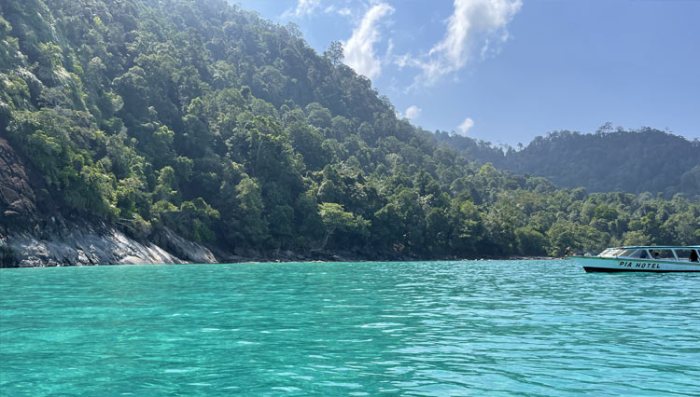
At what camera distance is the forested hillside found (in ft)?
256

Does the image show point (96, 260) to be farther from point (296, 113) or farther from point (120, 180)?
point (296, 113)

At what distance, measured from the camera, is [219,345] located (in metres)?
14.5

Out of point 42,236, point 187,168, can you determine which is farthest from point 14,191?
point 187,168

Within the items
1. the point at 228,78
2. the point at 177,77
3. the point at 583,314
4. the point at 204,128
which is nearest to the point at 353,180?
the point at 204,128

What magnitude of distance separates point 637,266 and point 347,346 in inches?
1671

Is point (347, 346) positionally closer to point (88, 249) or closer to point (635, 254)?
point (635, 254)

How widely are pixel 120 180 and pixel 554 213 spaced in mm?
137132

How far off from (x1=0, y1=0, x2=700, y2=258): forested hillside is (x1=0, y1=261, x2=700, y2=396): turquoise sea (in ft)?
186

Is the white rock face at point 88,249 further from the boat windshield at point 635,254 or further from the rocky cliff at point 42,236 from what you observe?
the boat windshield at point 635,254

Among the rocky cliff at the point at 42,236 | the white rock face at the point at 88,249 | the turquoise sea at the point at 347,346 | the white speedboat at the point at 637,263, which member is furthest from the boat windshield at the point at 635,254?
the rocky cliff at the point at 42,236

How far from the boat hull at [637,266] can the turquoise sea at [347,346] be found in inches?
945

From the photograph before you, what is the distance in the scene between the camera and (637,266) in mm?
49094

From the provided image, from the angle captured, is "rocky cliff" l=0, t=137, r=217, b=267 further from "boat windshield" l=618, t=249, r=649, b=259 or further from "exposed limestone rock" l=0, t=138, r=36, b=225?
"boat windshield" l=618, t=249, r=649, b=259

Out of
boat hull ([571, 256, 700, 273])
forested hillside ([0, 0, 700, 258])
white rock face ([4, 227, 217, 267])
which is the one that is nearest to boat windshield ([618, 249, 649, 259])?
boat hull ([571, 256, 700, 273])
